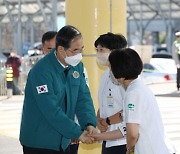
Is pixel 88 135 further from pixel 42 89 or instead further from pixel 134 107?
pixel 134 107

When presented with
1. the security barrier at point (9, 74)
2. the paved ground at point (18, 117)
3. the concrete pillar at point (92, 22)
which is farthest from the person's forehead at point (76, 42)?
the security barrier at point (9, 74)

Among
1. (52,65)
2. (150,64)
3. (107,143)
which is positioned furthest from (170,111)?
(150,64)

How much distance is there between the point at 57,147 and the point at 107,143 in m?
0.98

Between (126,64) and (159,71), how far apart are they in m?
24.4

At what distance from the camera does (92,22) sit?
768 cm

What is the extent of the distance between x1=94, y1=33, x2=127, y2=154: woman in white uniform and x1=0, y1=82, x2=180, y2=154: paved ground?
446cm

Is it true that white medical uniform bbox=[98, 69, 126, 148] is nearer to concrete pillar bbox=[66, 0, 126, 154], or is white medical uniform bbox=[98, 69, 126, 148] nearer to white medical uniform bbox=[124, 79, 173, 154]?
white medical uniform bbox=[124, 79, 173, 154]

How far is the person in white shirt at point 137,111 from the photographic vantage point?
432cm

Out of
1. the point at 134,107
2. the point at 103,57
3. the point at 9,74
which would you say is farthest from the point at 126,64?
the point at 9,74

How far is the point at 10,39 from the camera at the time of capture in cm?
6103

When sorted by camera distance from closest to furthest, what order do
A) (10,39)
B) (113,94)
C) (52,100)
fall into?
1. (52,100)
2. (113,94)
3. (10,39)

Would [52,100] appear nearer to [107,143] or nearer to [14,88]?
[107,143]

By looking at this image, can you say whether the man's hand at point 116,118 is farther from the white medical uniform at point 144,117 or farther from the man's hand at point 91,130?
the white medical uniform at point 144,117

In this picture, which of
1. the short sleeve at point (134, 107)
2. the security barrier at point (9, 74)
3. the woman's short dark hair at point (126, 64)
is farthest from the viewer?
the security barrier at point (9, 74)
